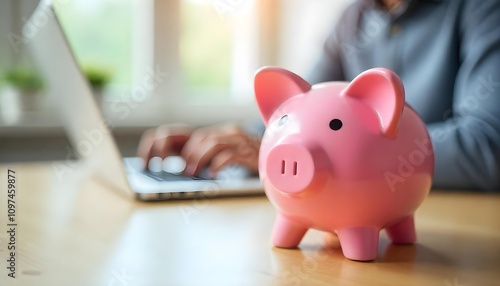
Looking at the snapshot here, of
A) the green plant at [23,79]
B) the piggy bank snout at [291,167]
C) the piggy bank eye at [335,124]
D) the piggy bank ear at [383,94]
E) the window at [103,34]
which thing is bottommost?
the piggy bank snout at [291,167]

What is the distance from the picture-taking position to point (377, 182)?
53 centimetres

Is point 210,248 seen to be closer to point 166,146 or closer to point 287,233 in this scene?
point 287,233

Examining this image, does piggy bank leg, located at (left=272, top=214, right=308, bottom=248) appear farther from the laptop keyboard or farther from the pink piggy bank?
the laptop keyboard

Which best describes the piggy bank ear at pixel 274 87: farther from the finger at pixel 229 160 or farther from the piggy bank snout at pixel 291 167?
the finger at pixel 229 160

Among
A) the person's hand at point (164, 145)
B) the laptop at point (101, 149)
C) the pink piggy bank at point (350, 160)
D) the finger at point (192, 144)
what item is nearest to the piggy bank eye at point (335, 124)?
the pink piggy bank at point (350, 160)

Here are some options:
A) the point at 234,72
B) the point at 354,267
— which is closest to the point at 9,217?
the point at 354,267

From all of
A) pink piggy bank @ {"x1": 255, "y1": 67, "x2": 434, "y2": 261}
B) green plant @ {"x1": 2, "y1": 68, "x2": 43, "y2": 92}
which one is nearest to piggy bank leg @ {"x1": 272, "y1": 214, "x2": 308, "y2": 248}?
pink piggy bank @ {"x1": 255, "y1": 67, "x2": 434, "y2": 261}

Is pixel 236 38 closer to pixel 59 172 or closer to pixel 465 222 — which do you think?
pixel 59 172

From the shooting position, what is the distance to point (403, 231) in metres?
0.61

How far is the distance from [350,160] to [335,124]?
34 millimetres

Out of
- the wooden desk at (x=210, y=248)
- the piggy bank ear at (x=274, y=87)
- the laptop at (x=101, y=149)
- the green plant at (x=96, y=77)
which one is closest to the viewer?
the wooden desk at (x=210, y=248)

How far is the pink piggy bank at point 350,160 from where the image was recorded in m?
0.52

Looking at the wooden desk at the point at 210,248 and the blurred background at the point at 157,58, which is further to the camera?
the blurred background at the point at 157,58

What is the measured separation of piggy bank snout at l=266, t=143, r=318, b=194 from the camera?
51cm
